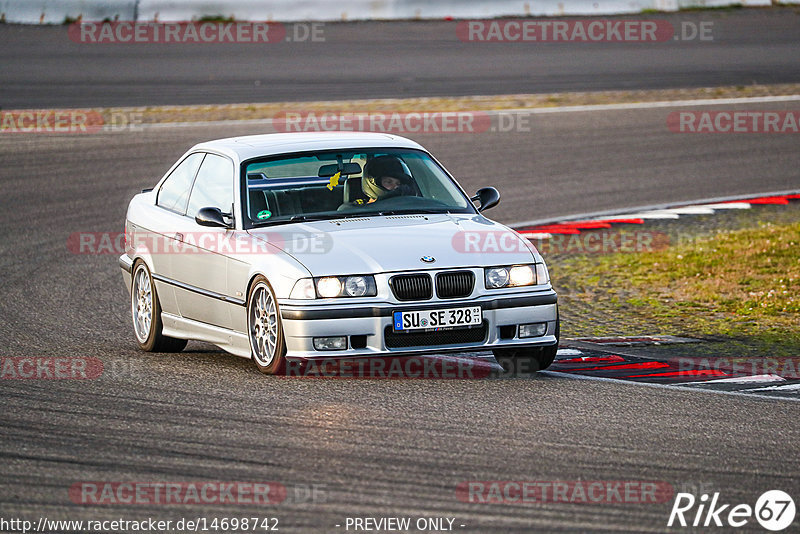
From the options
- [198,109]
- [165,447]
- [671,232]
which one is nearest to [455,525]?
[165,447]

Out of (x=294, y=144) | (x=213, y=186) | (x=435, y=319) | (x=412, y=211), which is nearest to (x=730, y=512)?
(x=435, y=319)

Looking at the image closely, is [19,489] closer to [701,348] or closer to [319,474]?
[319,474]

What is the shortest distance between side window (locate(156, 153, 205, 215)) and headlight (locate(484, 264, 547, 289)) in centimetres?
261

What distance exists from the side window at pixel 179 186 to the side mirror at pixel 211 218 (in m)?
0.78

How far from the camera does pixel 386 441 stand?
6.73 metres

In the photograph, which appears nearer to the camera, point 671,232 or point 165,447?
point 165,447

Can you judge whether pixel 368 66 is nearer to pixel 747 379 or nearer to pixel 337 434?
pixel 747 379

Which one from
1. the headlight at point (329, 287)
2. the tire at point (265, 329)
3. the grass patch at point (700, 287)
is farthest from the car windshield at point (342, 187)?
the grass patch at point (700, 287)

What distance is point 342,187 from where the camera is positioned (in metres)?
9.37

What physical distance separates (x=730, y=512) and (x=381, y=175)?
4460mm

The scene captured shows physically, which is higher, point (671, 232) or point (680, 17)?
point (680, 17)

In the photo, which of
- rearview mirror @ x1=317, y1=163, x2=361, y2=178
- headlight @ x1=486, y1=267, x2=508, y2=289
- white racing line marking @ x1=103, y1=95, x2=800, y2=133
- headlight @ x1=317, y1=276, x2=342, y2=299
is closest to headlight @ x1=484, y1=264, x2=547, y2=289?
headlight @ x1=486, y1=267, x2=508, y2=289

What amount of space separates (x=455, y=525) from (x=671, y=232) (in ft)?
34.6

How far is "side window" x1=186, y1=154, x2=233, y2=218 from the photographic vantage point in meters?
9.41
